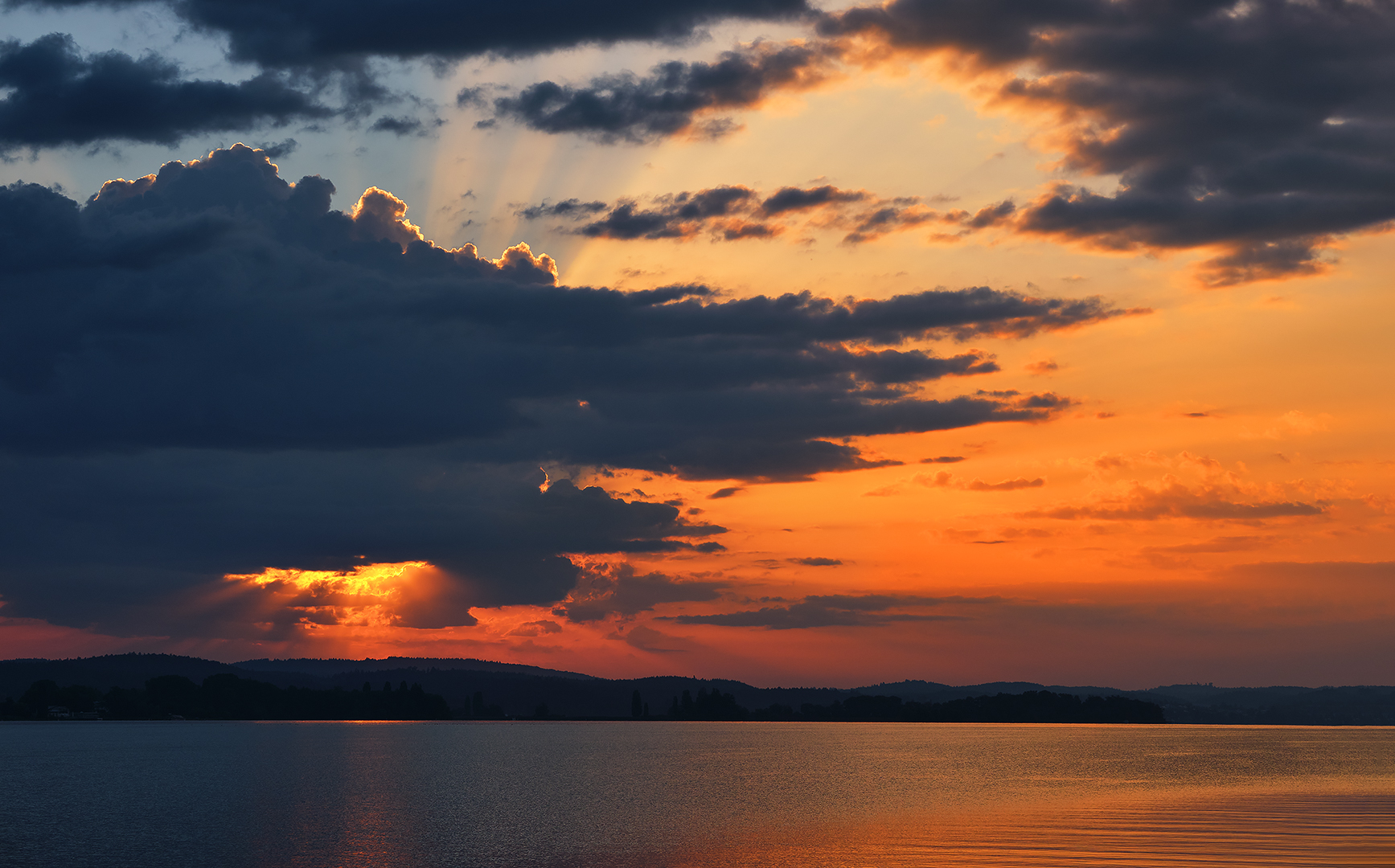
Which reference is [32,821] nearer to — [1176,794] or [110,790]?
[110,790]

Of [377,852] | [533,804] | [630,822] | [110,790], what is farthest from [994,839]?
[110,790]

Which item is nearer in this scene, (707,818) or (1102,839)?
Result: (1102,839)

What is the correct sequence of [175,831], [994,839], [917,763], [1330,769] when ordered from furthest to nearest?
[917,763] < [1330,769] < [175,831] < [994,839]

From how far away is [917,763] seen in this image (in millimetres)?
189750

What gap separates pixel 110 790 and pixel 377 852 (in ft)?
225

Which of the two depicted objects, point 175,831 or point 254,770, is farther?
point 254,770

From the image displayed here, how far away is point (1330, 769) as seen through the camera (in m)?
162

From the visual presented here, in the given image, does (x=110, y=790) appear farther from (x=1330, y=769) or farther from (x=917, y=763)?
(x=1330, y=769)

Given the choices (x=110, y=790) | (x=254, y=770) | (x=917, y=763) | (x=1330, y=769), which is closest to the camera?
(x=110, y=790)

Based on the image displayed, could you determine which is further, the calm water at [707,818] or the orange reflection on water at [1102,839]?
the calm water at [707,818]

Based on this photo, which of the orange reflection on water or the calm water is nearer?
the orange reflection on water

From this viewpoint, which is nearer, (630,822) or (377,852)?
(377,852)

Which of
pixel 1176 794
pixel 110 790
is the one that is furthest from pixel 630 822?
pixel 110 790

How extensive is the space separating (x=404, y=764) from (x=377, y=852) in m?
126
